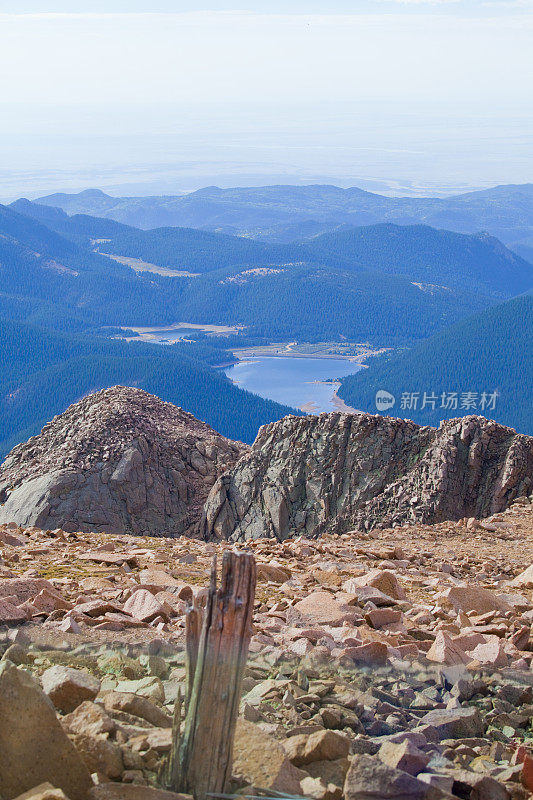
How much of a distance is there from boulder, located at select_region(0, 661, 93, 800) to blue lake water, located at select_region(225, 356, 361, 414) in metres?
86.8

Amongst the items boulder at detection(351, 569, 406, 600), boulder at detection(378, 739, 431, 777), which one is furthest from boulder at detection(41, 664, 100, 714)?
boulder at detection(351, 569, 406, 600)

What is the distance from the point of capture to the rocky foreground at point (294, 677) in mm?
5125

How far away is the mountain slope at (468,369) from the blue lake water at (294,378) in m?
4.79

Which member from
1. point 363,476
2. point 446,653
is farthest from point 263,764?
point 363,476

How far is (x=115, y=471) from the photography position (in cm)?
2566

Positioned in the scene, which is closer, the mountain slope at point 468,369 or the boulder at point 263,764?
the boulder at point 263,764

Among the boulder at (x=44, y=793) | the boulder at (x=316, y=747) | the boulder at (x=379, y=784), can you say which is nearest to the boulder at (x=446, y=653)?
the boulder at (x=316, y=747)

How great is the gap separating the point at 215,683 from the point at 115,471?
68.6 feet

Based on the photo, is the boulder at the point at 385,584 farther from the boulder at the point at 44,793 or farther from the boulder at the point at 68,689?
the boulder at the point at 44,793

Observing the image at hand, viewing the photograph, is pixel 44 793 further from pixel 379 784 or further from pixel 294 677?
pixel 294 677

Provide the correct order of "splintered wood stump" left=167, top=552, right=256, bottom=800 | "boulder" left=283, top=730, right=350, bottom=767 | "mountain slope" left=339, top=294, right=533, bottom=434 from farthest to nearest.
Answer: "mountain slope" left=339, top=294, right=533, bottom=434
"boulder" left=283, top=730, right=350, bottom=767
"splintered wood stump" left=167, top=552, right=256, bottom=800

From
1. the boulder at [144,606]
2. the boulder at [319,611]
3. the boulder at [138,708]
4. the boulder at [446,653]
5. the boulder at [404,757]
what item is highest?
the boulder at [138,708]

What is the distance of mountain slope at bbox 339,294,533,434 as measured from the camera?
4279 inches

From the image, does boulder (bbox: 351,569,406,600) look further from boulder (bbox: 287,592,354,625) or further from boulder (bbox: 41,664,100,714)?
boulder (bbox: 41,664,100,714)
